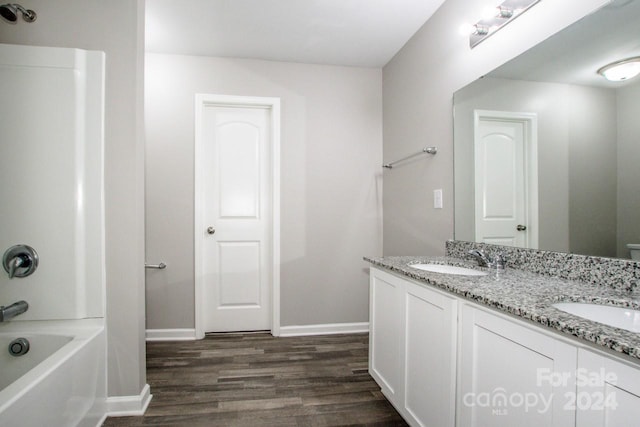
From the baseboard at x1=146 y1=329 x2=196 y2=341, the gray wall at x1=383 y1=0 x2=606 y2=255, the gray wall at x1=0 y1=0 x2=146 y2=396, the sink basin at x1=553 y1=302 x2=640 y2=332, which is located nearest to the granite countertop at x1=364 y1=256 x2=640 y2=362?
the sink basin at x1=553 y1=302 x2=640 y2=332

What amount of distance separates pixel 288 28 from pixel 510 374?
7.99 feet

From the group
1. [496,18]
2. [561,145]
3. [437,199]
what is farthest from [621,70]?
[437,199]

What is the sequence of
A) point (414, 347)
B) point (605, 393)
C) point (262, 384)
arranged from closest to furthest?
point (605, 393)
point (414, 347)
point (262, 384)

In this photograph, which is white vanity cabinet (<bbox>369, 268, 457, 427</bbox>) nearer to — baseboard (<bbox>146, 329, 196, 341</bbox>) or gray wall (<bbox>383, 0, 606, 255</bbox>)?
gray wall (<bbox>383, 0, 606, 255</bbox>)

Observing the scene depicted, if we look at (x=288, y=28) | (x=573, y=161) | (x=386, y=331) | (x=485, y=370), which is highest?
(x=288, y=28)

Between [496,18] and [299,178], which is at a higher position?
[496,18]

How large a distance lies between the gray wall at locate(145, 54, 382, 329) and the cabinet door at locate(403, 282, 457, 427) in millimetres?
1474

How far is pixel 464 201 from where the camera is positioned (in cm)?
193

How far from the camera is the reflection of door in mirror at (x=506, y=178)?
1.50m

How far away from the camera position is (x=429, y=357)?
1365mm

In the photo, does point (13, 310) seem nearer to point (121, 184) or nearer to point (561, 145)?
point (121, 184)

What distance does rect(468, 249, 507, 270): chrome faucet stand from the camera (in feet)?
5.25

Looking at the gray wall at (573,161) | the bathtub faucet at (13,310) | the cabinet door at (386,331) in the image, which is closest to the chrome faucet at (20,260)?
the bathtub faucet at (13,310)

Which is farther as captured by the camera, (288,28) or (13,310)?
(288,28)
